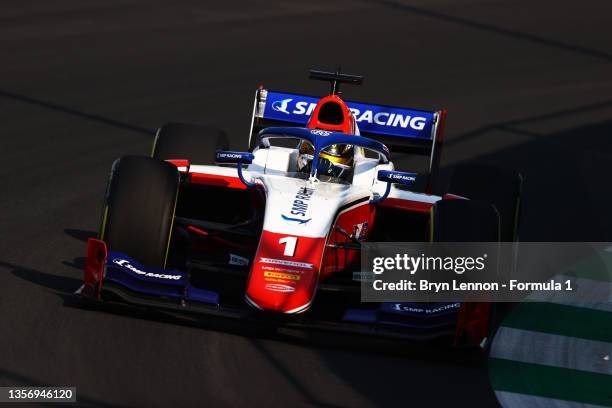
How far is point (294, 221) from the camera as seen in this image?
34.2ft

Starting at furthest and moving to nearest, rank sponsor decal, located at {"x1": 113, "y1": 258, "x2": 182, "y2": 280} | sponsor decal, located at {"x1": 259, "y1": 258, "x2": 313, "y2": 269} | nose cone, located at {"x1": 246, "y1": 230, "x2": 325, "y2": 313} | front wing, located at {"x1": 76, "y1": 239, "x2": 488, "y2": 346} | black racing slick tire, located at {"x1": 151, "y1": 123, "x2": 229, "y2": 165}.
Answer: black racing slick tire, located at {"x1": 151, "y1": 123, "x2": 229, "y2": 165}, sponsor decal, located at {"x1": 259, "y1": 258, "x2": 313, "y2": 269}, sponsor decal, located at {"x1": 113, "y1": 258, "x2": 182, "y2": 280}, nose cone, located at {"x1": 246, "y1": 230, "x2": 325, "y2": 313}, front wing, located at {"x1": 76, "y1": 239, "x2": 488, "y2": 346}

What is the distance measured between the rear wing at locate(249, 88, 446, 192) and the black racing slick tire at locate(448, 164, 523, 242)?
2.76ft

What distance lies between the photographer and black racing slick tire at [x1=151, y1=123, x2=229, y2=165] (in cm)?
1254

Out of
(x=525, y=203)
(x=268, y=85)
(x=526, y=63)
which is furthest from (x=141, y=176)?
(x=526, y=63)

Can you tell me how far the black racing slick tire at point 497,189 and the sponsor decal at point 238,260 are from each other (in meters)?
2.30

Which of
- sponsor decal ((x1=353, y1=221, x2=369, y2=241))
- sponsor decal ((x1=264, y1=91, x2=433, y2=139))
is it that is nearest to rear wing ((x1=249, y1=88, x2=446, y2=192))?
sponsor decal ((x1=264, y1=91, x2=433, y2=139))

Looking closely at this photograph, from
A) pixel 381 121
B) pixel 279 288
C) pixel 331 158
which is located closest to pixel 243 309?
pixel 279 288

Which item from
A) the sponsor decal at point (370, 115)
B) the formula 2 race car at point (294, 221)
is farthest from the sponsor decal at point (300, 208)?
the sponsor decal at point (370, 115)

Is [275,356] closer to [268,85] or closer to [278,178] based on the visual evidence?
[278,178]

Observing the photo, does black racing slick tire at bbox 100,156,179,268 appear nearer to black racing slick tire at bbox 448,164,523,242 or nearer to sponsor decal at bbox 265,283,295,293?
sponsor decal at bbox 265,283,295,293

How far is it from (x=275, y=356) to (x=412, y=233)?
8.77 ft

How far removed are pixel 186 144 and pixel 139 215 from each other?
2.34 meters

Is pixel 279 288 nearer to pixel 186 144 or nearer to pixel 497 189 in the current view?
pixel 497 189

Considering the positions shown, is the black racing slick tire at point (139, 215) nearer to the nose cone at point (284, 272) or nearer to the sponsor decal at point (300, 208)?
the nose cone at point (284, 272)
